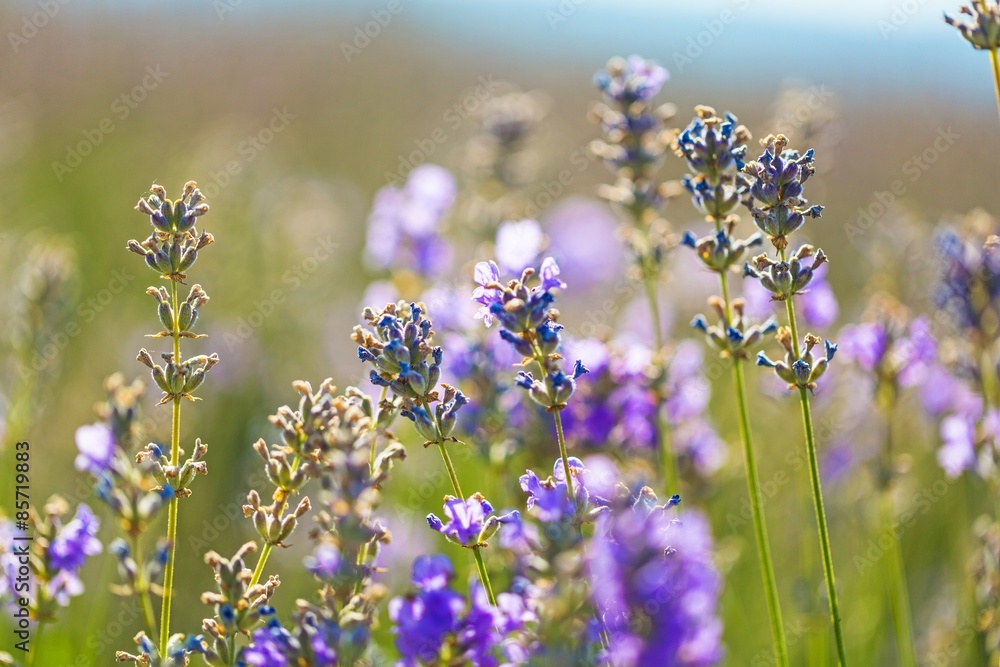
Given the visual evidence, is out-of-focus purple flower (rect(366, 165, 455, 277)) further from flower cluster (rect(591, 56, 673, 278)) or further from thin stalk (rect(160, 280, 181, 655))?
thin stalk (rect(160, 280, 181, 655))

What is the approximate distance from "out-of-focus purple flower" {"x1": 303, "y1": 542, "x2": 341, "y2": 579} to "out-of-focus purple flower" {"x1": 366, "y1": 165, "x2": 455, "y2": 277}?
2.30 meters

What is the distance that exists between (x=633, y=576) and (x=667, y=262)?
168 centimetres

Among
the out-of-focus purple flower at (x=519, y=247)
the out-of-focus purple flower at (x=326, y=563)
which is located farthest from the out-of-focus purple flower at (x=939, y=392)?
the out-of-focus purple flower at (x=326, y=563)

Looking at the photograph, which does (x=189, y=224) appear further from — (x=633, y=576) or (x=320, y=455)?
(x=633, y=576)

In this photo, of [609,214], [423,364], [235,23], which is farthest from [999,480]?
[235,23]

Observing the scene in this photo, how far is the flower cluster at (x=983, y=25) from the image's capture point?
5.69 ft

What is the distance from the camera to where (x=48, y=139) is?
9008 mm

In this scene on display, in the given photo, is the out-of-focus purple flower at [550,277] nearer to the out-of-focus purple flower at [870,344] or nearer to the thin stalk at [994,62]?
the thin stalk at [994,62]

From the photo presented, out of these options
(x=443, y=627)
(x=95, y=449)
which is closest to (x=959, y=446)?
(x=443, y=627)

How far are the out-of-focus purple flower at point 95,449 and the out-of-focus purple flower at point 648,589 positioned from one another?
45.7 inches

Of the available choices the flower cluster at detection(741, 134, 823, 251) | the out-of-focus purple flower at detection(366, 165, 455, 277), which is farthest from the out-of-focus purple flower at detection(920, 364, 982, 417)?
the flower cluster at detection(741, 134, 823, 251)

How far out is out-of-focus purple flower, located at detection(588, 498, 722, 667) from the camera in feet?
3.49

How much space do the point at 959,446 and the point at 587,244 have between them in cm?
451

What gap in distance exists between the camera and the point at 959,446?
260 cm
